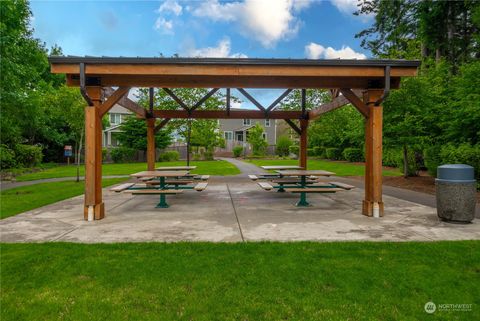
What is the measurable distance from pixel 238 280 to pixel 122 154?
3085 centimetres

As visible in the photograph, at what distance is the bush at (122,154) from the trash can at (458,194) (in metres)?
29.8

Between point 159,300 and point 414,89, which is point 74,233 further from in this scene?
point 414,89

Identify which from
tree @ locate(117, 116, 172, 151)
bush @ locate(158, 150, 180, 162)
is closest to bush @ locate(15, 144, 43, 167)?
tree @ locate(117, 116, 172, 151)

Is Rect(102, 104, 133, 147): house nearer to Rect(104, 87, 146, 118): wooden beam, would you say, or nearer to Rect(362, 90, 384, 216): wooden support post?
Rect(104, 87, 146, 118): wooden beam

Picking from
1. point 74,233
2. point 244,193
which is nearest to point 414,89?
point 244,193

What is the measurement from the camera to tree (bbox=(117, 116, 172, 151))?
3216 cm

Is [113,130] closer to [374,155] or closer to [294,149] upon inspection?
[294,149]

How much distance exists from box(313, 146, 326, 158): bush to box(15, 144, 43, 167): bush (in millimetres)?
25227

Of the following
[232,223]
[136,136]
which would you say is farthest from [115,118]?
[232,223]

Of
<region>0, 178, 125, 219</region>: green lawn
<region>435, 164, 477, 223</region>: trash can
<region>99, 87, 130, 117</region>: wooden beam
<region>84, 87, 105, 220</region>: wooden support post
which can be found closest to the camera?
<region>435, 164, 477, 223</region>: trash can

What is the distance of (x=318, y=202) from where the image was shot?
28.9 ft

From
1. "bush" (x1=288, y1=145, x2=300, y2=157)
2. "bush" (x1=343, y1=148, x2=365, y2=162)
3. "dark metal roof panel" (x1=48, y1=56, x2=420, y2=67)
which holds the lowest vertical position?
"bush" (x1=343, y1=148, x2=365, y2=162)
